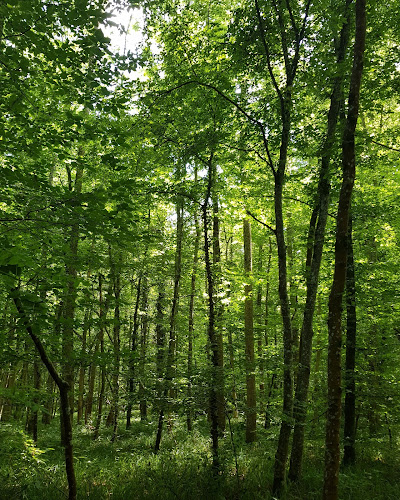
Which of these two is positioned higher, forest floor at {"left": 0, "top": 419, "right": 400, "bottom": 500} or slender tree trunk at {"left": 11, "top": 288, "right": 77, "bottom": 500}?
slender tree trunk at {"left": 11, "top": 288, "right": 77, "bottom": 500}

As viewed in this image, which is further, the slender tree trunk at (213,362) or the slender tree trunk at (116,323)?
the slender tree trunk at (213,362)

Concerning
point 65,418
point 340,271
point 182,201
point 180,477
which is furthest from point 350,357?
point 65,418

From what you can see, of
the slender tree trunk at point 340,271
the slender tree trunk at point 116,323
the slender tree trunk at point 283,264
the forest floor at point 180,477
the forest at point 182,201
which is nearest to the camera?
the forest at point 182,201

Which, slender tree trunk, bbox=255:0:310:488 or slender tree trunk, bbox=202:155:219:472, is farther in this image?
slender tree trunk, bbox=202:155:219:472

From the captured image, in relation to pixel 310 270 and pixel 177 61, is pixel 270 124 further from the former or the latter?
pixel 310 270

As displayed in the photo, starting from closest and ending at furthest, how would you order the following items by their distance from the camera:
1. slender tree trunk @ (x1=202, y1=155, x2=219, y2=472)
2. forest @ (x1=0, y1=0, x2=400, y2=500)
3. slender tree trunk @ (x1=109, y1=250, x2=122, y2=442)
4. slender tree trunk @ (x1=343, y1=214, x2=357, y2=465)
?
1. forest @ (x1=0, y1=0, x2=400, y2=500)
2. slender tree trunk @ (x1=109, y1=250, x2=122, y2=442)
3. slender tree trunk @ (x1=202, y1=155, x2=219, y2=472)
4. slender tree trunk @ (x1=343, y1=214, x2=357, y2=465)

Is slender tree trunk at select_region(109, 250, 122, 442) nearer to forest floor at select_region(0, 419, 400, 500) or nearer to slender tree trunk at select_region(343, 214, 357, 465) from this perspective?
forest floor at select_region(0, 419, 400, 500)

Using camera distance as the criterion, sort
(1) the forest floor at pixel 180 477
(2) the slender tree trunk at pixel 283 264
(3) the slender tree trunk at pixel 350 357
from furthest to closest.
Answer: (3) the slender tree trunk at pixel 350 357 → (1) the forest floor at pixel 180 477 → (2) the slender tree trunk at pixel 283 264

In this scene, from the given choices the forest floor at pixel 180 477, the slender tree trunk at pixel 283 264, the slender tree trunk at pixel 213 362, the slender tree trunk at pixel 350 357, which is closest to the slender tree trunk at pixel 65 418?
the forest floor at pixel 180 477

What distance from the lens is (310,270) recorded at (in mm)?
7199

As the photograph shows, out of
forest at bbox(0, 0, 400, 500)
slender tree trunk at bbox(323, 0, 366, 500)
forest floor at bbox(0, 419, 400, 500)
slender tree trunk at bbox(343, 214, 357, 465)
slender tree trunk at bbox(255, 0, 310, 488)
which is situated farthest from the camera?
slender tree trunk at bbox(343, 214, 357, 465)

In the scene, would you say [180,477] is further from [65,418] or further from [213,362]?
[65,418]

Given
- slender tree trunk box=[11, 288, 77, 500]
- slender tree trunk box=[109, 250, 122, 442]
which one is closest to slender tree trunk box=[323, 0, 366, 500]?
slender tree trunk box=[109, 250, 122, 442]

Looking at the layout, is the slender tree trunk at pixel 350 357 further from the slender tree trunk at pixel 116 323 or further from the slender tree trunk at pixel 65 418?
the slender tree trunk at pixel 65 418
